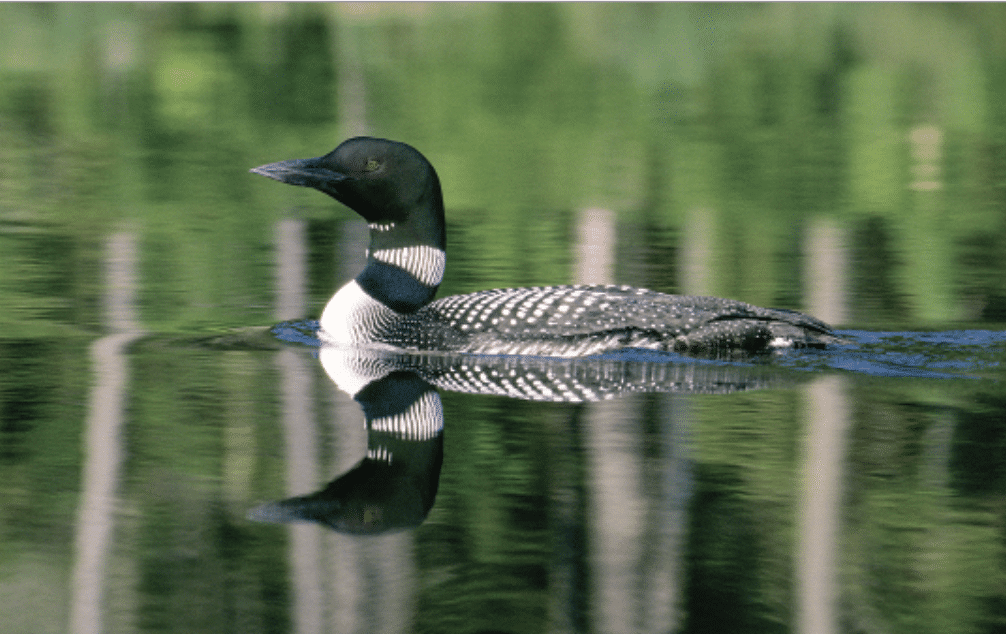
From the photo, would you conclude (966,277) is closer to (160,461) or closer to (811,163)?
(160,461)

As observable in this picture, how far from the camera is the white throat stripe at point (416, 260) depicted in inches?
229

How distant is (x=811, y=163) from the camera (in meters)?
12.3

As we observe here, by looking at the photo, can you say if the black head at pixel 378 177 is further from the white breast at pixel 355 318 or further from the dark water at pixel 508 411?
the dark water at pixel 508 411

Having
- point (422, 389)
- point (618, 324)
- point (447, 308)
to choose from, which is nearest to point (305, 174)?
point (447, 308)

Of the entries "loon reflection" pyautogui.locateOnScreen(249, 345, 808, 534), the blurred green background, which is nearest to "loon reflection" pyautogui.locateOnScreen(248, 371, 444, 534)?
"loon reflection" pyautogui.locateOnScreen(249, 345, 808, 534)

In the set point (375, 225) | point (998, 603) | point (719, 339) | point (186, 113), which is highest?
point (186, 113)

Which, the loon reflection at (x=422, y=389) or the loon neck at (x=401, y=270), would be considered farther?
the loon neck at (x=401, y=270)

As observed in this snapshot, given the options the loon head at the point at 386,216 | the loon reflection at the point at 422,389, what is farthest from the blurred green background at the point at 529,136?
the loon reflection at the point at 422,389

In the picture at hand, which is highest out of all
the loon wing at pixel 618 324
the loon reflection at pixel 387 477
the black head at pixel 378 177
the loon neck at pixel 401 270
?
the black head at pixel 378 177

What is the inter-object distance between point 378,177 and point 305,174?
0.28m

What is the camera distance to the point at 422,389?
5.11 m

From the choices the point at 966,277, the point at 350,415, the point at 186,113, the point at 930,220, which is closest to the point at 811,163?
the point at 930,220

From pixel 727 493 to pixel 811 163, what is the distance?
28.8 ft

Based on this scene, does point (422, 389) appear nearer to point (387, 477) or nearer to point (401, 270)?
point (401, 270)
